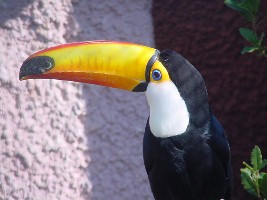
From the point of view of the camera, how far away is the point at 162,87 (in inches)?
51.1

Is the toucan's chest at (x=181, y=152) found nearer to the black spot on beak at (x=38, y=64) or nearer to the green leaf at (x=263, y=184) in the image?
the green leaf at (x=263, y=184)

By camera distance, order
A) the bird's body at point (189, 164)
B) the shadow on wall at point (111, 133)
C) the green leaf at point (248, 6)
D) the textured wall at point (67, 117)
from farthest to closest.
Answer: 1. the shadow on wall at point (111, 133)
2. the textured wall at point (67, 117)
3. the green leaf at point (248, 6)
4. the bird's body at point (189, 164)

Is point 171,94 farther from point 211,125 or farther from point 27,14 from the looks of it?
point 27,14

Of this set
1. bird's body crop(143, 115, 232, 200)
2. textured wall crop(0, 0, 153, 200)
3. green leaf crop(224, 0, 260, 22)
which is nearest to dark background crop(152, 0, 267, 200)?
textured wall crop(0, 0, 153, 200)

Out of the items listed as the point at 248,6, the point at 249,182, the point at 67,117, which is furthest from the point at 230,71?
the point at 249,182

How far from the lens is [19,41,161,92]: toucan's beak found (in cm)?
130

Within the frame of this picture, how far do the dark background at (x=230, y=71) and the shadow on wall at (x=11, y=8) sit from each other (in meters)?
0.54

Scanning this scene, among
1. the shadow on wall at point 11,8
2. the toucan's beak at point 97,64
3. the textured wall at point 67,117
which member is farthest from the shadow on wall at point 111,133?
the toucan's beak at point 97,64

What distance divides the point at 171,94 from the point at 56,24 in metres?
0.73

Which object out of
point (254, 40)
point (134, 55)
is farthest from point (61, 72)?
point (254, 40)

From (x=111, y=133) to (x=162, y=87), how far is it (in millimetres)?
642

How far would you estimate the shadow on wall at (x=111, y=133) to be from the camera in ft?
6.20

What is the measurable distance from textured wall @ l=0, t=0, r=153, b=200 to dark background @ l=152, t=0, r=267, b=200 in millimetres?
169

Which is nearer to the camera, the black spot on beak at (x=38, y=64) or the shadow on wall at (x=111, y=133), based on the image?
the black spot on beak at (x=38, y=64)
